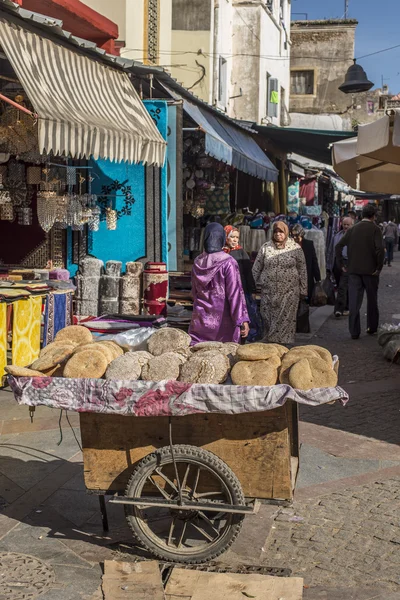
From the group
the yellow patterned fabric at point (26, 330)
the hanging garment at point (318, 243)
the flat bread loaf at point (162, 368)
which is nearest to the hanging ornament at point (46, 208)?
the yellow patterned fabric at point (26, 330)

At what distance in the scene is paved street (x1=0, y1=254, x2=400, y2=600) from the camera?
4383mm

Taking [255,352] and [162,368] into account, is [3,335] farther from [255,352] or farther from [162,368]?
[255,352]

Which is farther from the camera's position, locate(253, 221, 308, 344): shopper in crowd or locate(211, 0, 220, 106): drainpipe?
Answer: locate(211, 0, 220, 106): drainpipe

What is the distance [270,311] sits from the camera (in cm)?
1027

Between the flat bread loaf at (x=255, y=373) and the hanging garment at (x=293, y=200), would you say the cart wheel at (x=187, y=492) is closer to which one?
the flat bread loaf at (x=255, y=373)

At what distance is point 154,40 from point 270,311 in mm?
8784

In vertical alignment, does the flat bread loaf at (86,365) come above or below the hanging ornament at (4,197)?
below

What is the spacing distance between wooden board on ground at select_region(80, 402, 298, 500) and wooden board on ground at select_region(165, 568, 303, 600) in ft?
1.42

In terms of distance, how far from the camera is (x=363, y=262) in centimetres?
1173

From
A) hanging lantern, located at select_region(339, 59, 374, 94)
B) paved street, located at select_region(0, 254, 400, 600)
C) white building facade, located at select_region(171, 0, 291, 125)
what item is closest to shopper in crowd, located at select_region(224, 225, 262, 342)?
paved street, located at select_region(0, 254, 400, 600)

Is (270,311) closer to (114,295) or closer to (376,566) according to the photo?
(114,295)

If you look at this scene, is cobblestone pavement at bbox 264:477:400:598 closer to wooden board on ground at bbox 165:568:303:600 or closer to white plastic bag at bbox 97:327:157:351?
wooden board on ground at bbox 165:568:303:600

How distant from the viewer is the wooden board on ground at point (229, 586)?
4.07m

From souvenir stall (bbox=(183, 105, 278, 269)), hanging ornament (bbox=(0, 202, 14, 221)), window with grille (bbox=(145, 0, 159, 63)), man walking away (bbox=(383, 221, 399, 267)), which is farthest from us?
man walking away (bbox=(383, 221, 399, 267))
